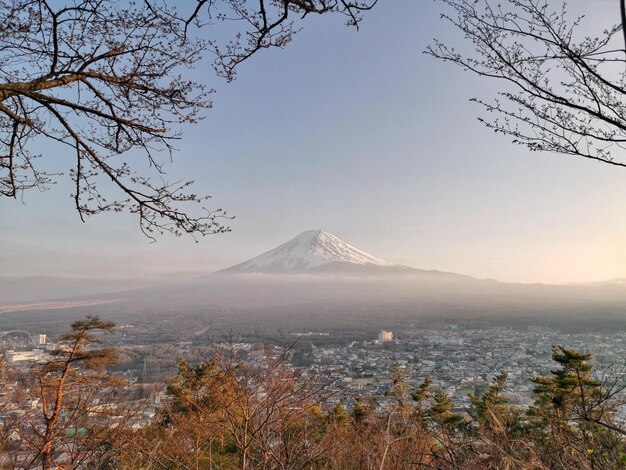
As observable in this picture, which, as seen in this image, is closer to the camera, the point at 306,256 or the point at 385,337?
the point at 385,337

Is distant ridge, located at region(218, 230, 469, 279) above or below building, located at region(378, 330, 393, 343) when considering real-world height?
above

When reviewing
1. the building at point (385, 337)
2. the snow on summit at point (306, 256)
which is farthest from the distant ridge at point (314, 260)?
the building at point (385, 337)

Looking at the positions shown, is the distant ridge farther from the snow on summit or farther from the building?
the building

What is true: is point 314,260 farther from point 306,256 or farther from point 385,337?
point 385,337

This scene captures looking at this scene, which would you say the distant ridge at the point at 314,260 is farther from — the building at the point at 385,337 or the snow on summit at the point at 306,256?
the building at the point at 385,337

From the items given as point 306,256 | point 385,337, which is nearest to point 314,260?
point 306,256

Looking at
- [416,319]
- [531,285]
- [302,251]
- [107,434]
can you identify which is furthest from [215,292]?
[531,285]

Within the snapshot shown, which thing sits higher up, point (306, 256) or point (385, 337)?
point (306, 256)

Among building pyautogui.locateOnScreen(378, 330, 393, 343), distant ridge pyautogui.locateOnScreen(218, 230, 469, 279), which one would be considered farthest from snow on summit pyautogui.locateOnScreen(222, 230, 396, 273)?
building pyautogui.locateOnScreen(378, 330, 393, 343)
